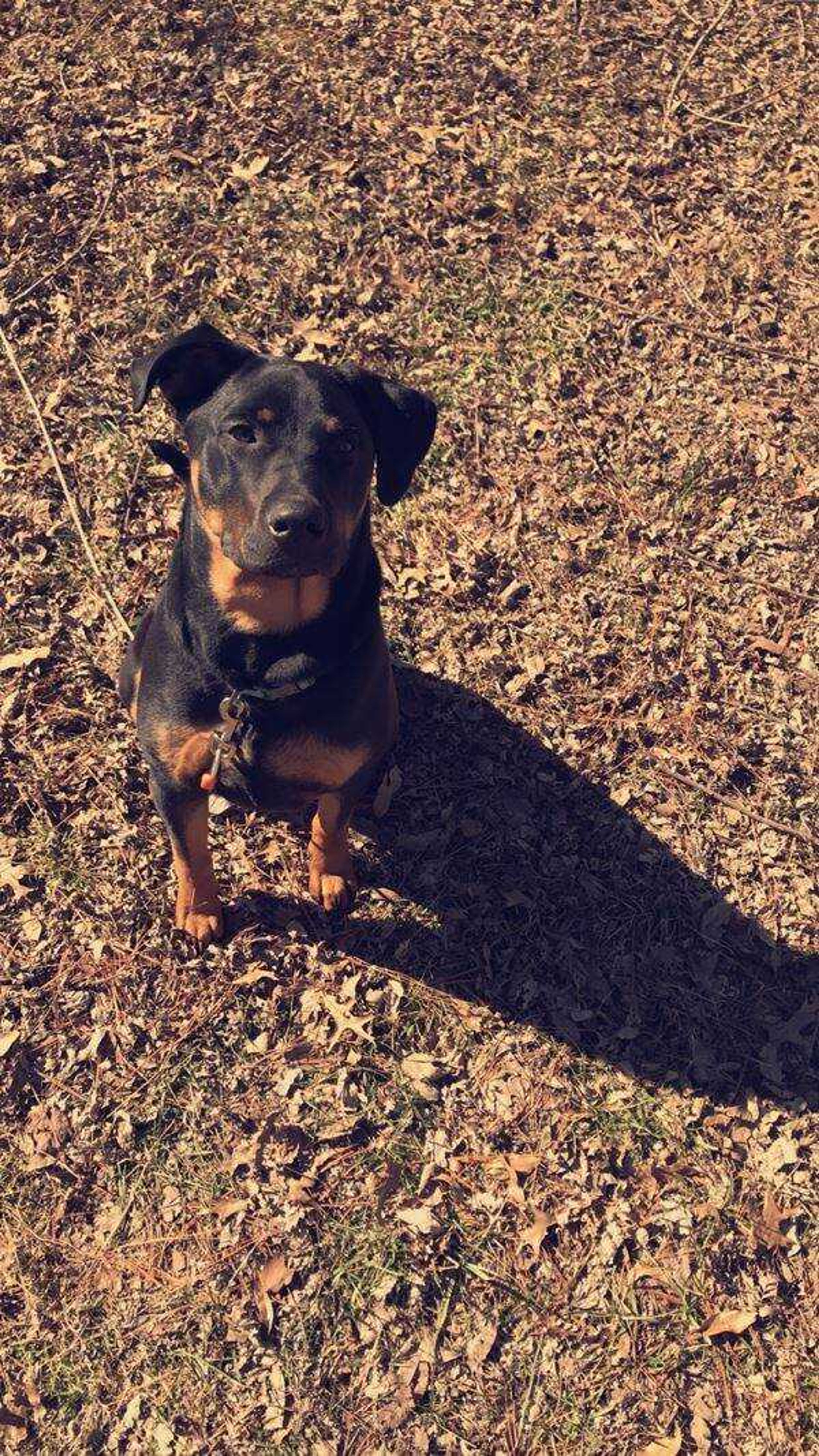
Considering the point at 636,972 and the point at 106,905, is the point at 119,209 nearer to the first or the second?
the point at 106,905

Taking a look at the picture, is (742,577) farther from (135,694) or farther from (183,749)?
(183,749)

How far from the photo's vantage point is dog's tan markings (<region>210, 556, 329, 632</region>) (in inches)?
160

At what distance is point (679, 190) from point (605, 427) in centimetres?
215

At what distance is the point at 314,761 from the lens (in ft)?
14.6

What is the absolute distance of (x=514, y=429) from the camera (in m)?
7.13

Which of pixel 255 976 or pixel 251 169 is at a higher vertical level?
pixel 251 169

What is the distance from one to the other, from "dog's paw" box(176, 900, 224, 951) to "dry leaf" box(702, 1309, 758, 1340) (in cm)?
250

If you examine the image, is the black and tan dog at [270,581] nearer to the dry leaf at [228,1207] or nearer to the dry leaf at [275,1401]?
the dry leaf at [228,1207]

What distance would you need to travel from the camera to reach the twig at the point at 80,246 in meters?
7.30

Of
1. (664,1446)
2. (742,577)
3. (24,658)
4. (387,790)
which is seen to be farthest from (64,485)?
(664,1446)

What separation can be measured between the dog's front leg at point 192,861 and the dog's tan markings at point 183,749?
0.36 feet

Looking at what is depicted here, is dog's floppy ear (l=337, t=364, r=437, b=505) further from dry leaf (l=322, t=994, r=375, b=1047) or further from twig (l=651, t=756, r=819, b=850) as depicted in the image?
twig (l=651, t=756, r=819, b=850)

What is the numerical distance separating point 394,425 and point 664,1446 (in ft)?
12.6

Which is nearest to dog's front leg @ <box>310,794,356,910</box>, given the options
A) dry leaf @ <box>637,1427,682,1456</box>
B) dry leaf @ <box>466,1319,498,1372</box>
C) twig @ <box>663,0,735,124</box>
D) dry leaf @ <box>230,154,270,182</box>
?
dry leaf @ <box>466,1319,498,1372</box>
